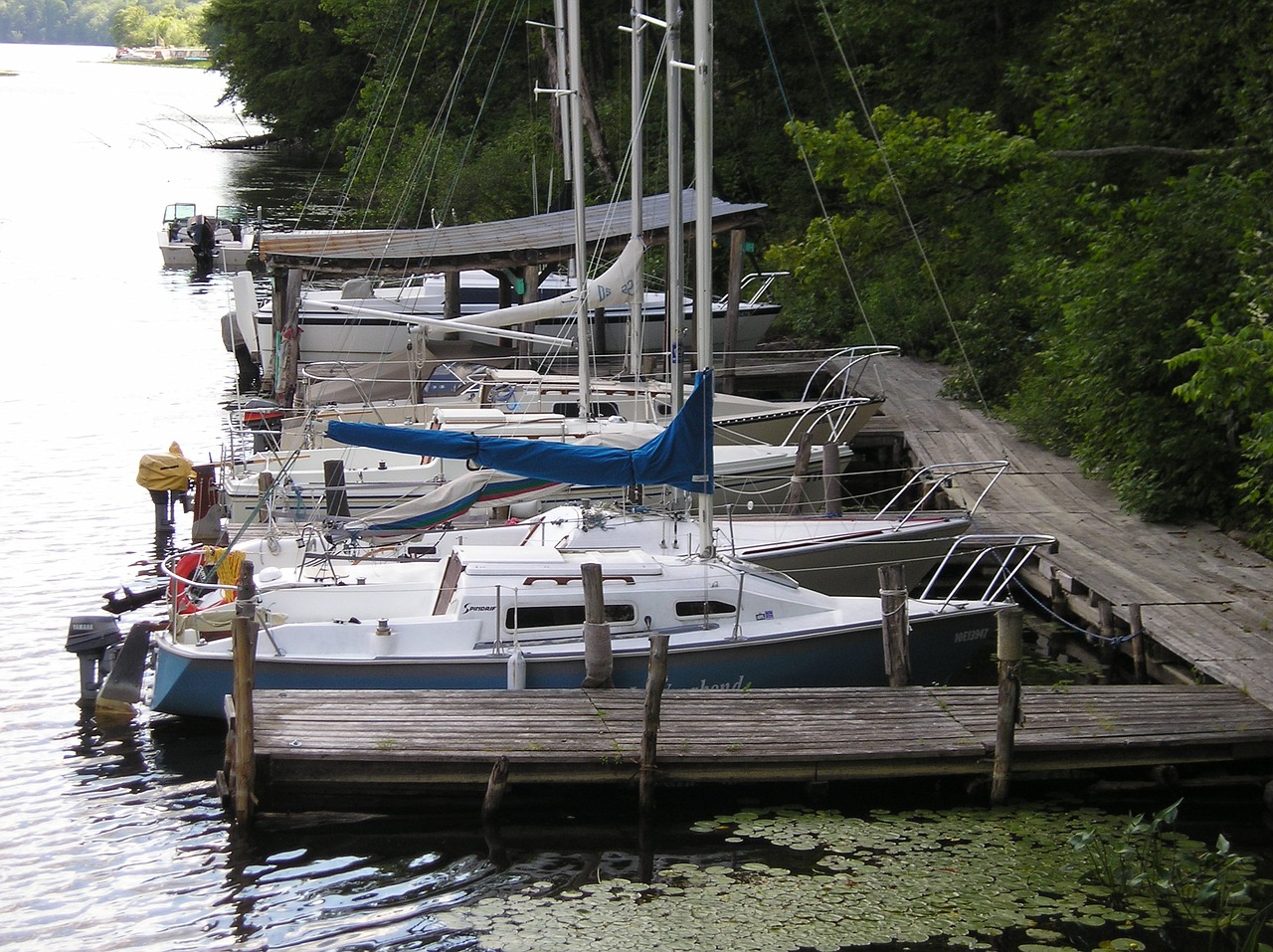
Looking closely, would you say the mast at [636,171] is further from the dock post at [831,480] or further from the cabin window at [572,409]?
the dock post at [831,480]

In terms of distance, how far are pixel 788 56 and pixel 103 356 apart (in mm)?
22415

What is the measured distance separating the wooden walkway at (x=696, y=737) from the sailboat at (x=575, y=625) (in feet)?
2.02

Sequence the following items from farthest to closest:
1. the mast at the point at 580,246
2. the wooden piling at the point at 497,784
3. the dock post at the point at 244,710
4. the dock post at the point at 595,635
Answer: the mast at the point at 580,246, the dock post at the point at 595,635, the wooden piling at the point at 497,784, the dock post at the point at 244,710

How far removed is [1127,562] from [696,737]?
6.83m

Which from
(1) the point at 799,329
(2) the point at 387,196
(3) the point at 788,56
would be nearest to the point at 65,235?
(2) the point at 387,196

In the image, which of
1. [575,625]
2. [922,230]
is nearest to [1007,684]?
[575,625]

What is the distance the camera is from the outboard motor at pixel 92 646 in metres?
15.6

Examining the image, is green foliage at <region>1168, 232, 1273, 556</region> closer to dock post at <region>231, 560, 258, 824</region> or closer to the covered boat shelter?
→ dock post at <region>231, 560, 258, 824</region>

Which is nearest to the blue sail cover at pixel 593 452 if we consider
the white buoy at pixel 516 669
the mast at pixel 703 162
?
the mast at pixel 703 162

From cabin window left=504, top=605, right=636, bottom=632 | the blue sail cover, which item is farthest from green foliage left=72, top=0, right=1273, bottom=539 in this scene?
cabin window left=504, top=605, right=636, bottom=632

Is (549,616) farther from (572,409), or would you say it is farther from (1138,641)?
(572,409)

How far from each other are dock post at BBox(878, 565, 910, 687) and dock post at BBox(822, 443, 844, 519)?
5069mm

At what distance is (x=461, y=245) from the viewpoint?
28266 millimetres

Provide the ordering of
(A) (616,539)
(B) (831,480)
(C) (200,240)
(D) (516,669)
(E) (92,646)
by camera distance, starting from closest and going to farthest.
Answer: (D) (516,669) < (E) (92,646) < (A) (616,539) < (B) (831,480) < (C) (200,240)
